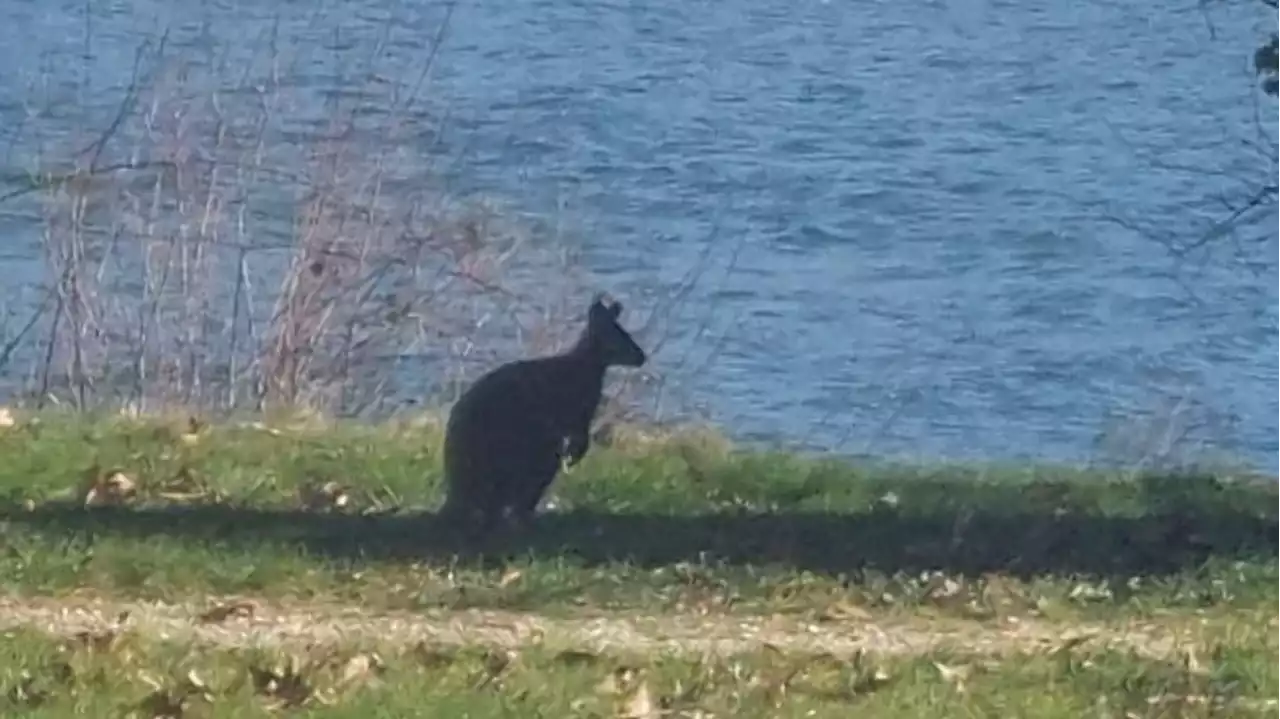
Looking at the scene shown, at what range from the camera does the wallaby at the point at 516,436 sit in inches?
384

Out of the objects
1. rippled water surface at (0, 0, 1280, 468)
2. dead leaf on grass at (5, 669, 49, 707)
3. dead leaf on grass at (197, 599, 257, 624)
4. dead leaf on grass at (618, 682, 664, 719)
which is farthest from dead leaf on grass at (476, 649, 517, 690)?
rippled water surface at (0, 0, 1280, 468)

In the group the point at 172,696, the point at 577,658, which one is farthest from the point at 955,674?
the point at 172,696

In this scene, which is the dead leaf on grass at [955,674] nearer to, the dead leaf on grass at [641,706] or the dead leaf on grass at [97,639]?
the dead leaf on grass at [641,706]

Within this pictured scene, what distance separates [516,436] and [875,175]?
13.6 m

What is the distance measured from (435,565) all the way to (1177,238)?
12.0 meters

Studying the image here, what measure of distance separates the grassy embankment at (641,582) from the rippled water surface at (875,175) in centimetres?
407

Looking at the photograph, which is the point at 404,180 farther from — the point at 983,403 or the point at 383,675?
the point at 383,675

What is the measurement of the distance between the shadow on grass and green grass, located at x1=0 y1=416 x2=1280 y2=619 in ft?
0.04

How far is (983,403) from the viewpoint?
17969mm

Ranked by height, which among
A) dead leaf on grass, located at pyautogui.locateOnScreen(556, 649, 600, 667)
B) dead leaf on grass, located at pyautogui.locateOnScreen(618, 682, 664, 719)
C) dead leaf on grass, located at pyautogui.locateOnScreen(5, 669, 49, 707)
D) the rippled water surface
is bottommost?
the rippled water surface

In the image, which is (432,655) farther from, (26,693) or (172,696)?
(26,693)

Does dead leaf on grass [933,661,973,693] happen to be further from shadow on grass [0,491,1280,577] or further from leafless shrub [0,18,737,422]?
leafless shrub [0,18,737,422]

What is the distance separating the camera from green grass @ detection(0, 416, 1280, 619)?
9.09 meters

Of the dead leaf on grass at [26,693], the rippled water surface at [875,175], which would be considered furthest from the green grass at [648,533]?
the rippled water surface at [875,175]
